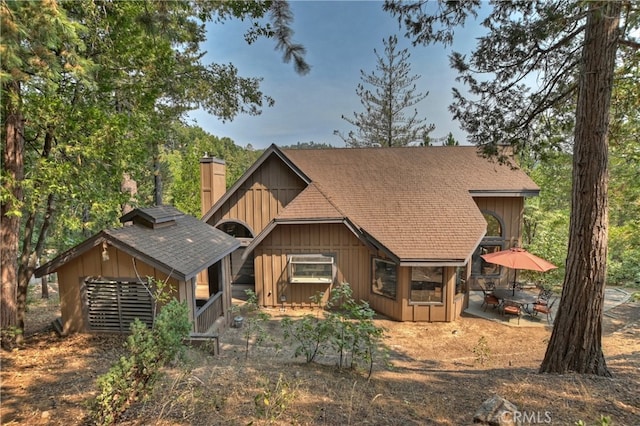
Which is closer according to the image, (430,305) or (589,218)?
(589,218)

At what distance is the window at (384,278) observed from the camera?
398 inches

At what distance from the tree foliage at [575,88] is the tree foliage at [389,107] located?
18.2m

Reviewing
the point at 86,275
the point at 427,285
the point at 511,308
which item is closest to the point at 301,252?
the point at 427,285

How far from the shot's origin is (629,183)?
10164 millimetres

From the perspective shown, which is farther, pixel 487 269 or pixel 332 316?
pixel 487 269

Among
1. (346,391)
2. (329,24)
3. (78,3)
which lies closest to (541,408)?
(346,391)

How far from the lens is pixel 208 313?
27.6 ft

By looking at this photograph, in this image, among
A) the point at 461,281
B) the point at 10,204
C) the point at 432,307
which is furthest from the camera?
the point at 461,281

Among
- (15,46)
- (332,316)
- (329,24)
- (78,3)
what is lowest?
(332,316)

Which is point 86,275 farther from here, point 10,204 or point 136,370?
point 136,370

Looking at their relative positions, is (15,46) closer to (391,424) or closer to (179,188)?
(391,424)

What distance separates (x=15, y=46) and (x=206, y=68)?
24.7 feet

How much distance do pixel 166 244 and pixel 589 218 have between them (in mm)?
8334

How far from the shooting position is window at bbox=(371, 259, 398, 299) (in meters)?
10.1
